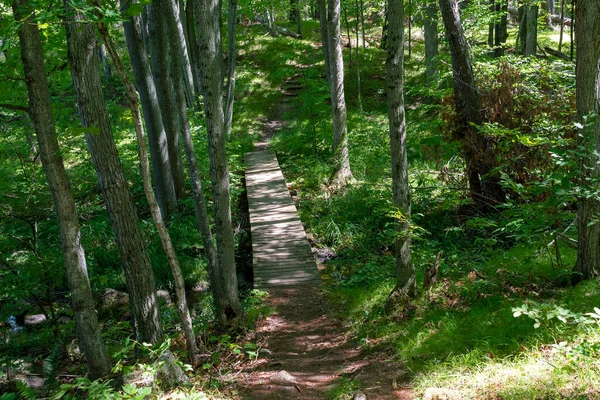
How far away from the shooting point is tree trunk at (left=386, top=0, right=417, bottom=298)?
16.1ft

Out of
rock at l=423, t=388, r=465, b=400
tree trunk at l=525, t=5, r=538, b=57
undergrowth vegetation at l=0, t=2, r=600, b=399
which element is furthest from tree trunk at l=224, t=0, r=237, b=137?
rock at l=423, t=388, r=465, b=400

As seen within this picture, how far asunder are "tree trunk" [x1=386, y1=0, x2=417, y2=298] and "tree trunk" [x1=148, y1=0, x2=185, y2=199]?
4144mm

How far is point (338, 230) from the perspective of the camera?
9.25 metres

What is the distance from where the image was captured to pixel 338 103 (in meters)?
11.6

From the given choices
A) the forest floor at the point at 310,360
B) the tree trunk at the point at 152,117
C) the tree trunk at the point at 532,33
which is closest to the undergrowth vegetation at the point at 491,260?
the forest floor at the point at 310,360

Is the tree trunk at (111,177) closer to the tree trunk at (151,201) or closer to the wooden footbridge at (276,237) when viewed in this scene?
the tree trunk at (151,201)

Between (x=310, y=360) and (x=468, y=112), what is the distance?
480cm

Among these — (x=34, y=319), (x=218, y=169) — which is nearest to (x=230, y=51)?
(x=34, y=319)

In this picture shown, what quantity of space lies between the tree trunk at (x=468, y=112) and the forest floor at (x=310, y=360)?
323 cm

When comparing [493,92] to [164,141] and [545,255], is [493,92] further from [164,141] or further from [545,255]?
[164,141]

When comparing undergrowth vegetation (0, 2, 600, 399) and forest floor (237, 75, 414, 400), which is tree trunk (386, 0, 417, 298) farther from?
forest floor (237, 75, 414, 400)

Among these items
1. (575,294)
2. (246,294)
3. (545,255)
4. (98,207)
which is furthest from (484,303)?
(98,207)

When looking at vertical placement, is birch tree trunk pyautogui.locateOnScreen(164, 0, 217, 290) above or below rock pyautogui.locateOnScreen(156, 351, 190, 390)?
above

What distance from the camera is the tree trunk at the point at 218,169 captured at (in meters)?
5.21
